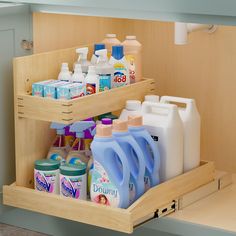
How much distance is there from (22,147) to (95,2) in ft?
1.92

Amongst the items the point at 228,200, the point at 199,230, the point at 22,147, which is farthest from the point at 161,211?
the point at 22,147

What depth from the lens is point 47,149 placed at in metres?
2.83

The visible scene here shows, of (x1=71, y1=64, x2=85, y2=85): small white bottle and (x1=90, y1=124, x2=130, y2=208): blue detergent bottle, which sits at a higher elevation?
(x1=71, y1=64, x2=85, y2=85): small white bottle

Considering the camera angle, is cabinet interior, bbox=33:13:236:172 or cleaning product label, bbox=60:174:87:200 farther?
cabinet interior, bbox=33:13:236:172

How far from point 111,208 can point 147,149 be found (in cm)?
26

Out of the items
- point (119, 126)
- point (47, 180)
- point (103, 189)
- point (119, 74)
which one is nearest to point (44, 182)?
point (47, 180)

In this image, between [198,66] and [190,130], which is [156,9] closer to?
[190,130]

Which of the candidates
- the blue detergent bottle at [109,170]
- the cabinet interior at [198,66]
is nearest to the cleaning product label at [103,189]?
the blue detergent bottle at [109,170]

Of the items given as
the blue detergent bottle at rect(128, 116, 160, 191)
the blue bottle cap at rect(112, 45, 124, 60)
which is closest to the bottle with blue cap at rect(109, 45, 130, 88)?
the blue bottle cap at rect(112, 45, 124, 60)

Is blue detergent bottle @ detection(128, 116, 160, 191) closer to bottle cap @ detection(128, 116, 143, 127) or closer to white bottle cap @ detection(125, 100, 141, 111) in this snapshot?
bottle cap @ detection(128, 116, 143, 127)

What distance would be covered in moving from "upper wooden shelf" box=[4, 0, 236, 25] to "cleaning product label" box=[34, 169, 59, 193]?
21.9 inches

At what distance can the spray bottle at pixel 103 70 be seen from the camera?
272cm

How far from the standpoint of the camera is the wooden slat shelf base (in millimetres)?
2508

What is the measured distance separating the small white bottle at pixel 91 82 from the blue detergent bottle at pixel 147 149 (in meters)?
0.17
